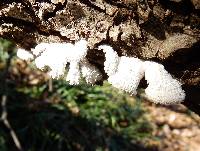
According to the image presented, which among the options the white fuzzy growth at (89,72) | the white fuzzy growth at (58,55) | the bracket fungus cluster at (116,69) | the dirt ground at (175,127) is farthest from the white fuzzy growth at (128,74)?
the dirt ground at (175,127)

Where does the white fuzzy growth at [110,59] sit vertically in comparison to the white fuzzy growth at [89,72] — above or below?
above

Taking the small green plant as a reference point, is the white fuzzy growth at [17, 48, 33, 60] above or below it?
above

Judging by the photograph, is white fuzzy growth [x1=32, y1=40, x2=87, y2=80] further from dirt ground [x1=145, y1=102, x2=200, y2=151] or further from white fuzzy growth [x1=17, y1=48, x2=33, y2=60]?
dirt ground [x1=145, y1=102, x2=200, y2=151]

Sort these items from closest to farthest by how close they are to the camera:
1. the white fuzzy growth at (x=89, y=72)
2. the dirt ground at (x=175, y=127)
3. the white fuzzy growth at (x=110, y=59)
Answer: the white fuzzy growth at (x=110, y=59) → the white fuzzy growth at (x=89, y=72) → the dirt ground at (x=175, y=127)

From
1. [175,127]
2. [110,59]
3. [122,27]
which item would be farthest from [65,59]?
[175,127]

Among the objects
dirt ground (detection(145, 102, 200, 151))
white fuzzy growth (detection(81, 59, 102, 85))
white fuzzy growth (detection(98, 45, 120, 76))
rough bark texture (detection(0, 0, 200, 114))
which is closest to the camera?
rough bark texture (detection(0, 0, 200, 114))

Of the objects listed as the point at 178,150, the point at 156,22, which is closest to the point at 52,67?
the point at 156,22

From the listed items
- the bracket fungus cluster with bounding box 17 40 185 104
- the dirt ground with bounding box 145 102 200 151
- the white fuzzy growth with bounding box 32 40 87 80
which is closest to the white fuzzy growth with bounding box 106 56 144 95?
the bracket fungus cluster with bounding box 17 40 185 104

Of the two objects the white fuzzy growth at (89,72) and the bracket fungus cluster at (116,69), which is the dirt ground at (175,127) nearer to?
the bracket fungus cluster at (116,69)
